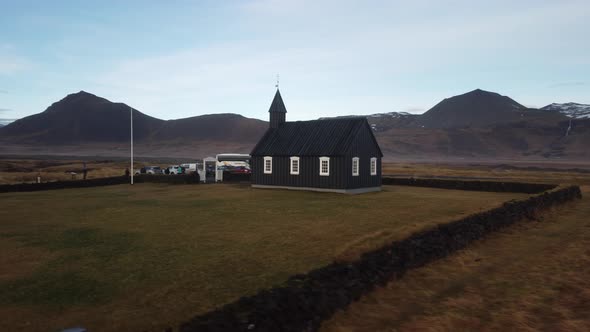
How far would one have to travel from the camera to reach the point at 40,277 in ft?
40.2

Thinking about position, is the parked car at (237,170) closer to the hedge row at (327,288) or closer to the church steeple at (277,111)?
the church steeple at (277,111)

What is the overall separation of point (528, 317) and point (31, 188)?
40010 mm

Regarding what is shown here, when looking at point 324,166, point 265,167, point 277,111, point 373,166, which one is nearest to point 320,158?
point 324,166

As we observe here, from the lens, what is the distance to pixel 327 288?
30.3 feet

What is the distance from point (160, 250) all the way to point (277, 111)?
29.4 meters

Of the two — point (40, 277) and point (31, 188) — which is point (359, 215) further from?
point (31, 188)

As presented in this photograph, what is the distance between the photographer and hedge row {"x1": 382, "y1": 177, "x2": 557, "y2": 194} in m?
38.5

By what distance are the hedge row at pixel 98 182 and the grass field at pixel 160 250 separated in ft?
29.3

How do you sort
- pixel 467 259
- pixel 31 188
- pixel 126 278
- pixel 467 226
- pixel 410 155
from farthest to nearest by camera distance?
pixel 410 155, pixel 31 188, pixel 467 226, pixel 467 259, pixel 126 278

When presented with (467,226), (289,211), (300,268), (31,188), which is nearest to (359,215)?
(289,211)

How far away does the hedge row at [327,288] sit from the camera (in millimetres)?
7172

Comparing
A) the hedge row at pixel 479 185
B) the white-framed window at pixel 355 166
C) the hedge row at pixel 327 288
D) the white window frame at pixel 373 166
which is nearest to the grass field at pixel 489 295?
the hedge row at pixel 327 288

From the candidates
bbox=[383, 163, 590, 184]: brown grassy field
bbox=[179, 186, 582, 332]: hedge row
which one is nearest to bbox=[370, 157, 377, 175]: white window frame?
bbox=[179, 186, 582, 332]: hedge row

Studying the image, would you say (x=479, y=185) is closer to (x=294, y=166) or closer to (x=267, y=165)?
(x=294, y=166)
